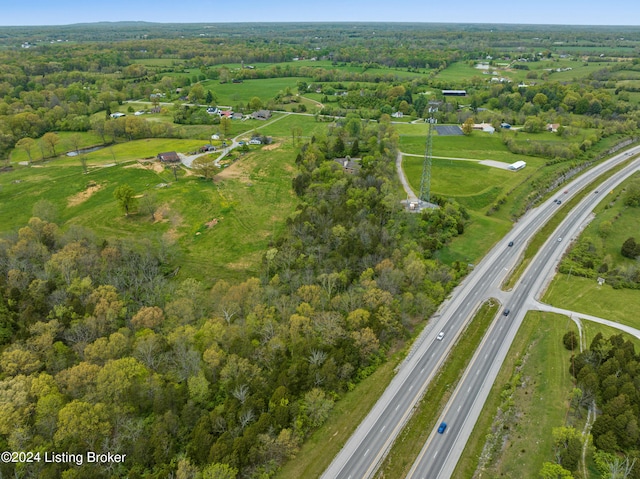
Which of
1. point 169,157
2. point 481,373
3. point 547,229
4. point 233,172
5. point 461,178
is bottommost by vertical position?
point 481,373

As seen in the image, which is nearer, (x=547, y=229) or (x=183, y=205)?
(x=547, y=229)

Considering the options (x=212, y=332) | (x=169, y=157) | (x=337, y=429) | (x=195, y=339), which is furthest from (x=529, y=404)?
(x=169, y=157)

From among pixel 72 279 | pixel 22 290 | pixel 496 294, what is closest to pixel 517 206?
pixel 496 294

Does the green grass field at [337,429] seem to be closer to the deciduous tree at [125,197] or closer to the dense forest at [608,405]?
the dense forest at [608,405]

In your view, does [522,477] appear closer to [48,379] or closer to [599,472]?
[599,472]

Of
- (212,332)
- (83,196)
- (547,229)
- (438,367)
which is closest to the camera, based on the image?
(212,332)

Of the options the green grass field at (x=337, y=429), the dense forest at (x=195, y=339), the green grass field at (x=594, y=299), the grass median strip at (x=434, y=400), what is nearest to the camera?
the dense forest at (x=195, y=339)

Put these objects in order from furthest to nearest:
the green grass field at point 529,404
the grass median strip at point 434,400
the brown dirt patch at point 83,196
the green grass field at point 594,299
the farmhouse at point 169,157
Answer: the farmhouse at point 169,157 → the brown dirt patch at point 83,196 → the green grass field at point 594,299 → the grass median strip at point 434,400 → the green grass field at point 529,404

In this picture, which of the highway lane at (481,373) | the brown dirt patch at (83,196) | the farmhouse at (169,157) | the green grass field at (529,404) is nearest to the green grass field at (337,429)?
the highway lane at (481,373)

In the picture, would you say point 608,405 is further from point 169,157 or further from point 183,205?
point 169,157
